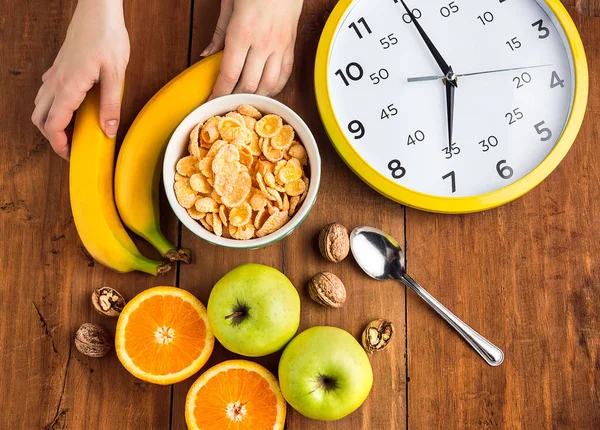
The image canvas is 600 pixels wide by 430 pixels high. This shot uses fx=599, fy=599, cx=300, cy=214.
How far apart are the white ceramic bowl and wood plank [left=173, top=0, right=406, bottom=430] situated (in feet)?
0.31

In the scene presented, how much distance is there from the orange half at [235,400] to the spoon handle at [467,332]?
10.4 inches

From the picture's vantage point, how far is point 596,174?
98 cm

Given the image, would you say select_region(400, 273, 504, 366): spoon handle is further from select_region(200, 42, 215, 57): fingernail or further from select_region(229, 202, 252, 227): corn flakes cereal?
select_region(200, 42, 215, 57): fingernail

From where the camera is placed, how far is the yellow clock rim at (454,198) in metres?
0.90

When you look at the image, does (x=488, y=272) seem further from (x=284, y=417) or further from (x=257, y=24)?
(x=257, y=24)

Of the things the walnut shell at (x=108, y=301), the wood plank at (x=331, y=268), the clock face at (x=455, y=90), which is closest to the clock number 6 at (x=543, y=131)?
the clock face at (x=455, y=90)

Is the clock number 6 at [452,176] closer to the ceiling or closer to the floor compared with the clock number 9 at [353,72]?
closer to the floor

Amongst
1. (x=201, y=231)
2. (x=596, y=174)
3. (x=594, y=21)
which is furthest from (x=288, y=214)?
(x=594, y=21)

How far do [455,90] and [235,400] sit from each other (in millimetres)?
571

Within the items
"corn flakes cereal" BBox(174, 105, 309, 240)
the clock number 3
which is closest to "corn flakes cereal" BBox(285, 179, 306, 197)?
"corn flakes cereal" BBox(174, 105, 309, 240)

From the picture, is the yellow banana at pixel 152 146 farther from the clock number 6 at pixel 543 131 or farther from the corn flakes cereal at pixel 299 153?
the clock number 6 at pixel 543 131

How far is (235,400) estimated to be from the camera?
879 mm

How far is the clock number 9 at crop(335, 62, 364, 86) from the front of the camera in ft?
3.03

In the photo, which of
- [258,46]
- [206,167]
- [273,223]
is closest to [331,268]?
[273,223]
